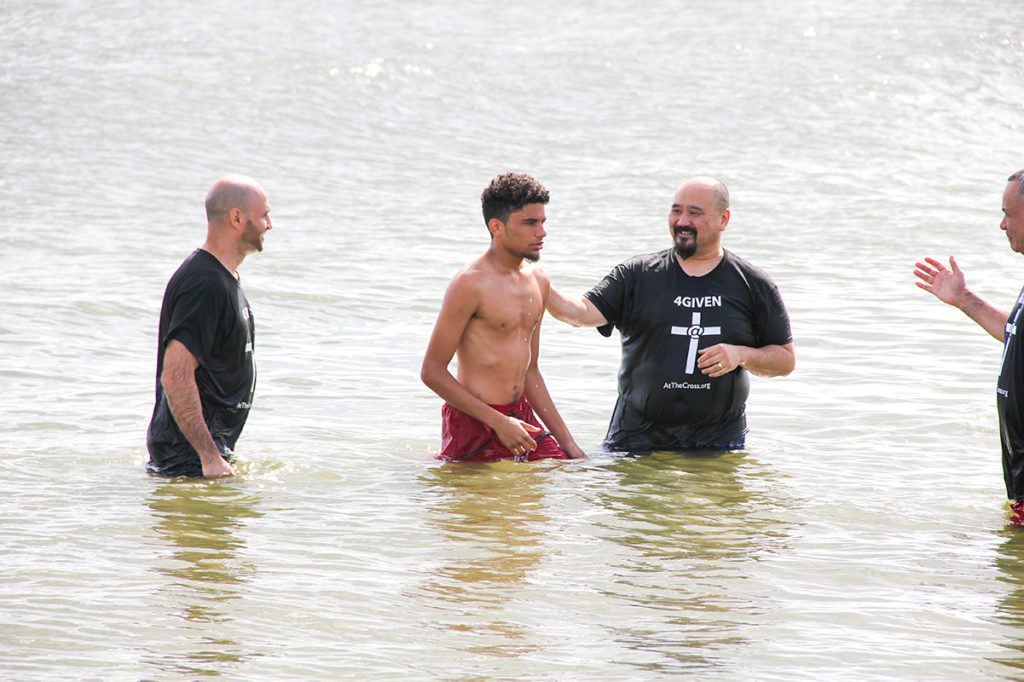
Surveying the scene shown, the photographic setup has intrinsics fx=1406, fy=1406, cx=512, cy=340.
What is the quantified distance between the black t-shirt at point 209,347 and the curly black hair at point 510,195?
132 cm

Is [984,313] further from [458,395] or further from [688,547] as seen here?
[458,395]

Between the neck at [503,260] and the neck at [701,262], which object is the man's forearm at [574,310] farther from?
the neck at [701,262]

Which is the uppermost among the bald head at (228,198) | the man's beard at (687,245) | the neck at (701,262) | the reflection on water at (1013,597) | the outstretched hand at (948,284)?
the bald head at (228,198)

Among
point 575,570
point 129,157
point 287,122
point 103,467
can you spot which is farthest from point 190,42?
point 575,570

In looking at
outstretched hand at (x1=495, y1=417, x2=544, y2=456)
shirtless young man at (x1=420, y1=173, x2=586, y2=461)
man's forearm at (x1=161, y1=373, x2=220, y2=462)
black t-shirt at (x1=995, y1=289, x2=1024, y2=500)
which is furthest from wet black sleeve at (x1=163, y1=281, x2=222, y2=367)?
black t-shirt at (x1=995, y1=289, x2=1024, y2=500)

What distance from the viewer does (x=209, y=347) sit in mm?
6734

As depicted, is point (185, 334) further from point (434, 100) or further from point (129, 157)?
point (434, 100)

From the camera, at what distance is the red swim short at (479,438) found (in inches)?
297

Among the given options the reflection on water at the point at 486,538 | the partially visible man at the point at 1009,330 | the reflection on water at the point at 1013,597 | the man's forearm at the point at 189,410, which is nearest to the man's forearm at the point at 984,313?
the partially visible man at the point at 1009,330

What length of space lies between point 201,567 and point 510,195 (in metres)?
2.33

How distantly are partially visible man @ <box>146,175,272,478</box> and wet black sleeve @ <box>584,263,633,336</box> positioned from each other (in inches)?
70.4

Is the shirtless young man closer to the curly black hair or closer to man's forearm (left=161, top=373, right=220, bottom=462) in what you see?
the curly black hair

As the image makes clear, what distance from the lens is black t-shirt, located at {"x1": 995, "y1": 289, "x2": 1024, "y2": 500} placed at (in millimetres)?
6324

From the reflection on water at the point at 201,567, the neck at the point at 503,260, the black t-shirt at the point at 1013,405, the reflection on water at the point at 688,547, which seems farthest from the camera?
the neck at the point at 503,260
